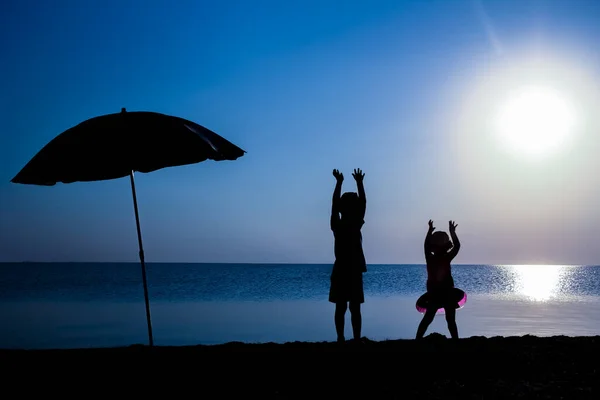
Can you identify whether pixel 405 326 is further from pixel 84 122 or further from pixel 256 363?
pixel 84 122

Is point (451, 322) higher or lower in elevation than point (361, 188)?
lower

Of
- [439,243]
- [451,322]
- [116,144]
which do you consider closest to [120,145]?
[116,144]

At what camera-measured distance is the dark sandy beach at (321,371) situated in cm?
554

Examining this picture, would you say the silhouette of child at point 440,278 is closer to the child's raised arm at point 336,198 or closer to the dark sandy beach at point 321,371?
the dark sandy beach at point 321,371

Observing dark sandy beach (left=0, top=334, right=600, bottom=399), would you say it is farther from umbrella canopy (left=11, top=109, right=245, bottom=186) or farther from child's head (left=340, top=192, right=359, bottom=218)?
umbrella canopy (left=11, top=109, right=245, bottom=186)

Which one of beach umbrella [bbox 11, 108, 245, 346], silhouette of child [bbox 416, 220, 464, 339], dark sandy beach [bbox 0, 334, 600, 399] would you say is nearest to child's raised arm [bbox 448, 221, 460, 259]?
silhouette of child [bbox 416, 220, 464, 339]

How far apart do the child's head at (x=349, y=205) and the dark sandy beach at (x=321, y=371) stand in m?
1.70

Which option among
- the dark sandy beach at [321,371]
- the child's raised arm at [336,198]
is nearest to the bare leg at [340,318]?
the dark sandy beach at [321,371]

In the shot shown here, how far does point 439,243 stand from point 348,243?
5.06 feet

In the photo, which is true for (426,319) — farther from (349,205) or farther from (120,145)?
(120,145)

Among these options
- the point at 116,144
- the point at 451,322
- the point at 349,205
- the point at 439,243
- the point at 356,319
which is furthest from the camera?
the point at 439,243

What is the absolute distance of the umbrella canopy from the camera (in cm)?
671

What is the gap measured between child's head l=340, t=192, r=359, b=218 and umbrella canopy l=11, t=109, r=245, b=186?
5.63 ft

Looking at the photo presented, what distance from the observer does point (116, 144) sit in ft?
22.3
